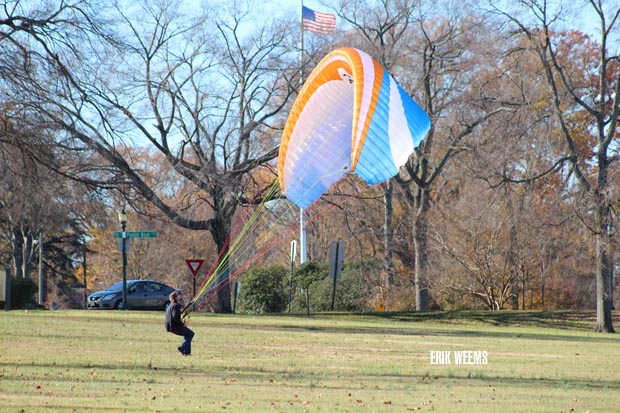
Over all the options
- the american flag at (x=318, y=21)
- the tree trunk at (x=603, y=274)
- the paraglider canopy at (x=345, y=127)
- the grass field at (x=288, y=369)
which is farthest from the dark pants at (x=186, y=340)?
the american flag at (x=318, y=21)

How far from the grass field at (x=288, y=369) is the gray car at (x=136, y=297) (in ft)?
33.4

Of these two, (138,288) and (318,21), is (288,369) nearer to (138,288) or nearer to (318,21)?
(138,288)

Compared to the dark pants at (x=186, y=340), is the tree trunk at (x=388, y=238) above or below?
above

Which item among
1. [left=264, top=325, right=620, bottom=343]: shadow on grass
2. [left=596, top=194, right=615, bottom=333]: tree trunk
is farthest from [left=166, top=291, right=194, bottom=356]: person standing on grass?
[left=596, top=194, right=615, bottom=333]: tree trunk

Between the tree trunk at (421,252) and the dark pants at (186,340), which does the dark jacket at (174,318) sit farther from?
the tree trunk at (421,252)

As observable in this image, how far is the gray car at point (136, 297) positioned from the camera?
37.5 metres

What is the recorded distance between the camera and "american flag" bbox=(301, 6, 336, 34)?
38719 millimetres

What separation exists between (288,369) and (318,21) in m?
27.2

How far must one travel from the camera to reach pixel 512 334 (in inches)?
1089

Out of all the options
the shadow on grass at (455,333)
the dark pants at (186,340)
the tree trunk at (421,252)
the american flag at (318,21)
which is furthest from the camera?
the tree trunk at (421,252)

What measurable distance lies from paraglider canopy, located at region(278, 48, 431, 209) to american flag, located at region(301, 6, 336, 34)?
1906 cm

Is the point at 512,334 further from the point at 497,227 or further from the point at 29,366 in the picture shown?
the point at 29,366

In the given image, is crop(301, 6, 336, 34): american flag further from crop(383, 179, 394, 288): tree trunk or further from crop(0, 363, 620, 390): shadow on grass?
crop(0, 363, 620, 390): shadow on grass

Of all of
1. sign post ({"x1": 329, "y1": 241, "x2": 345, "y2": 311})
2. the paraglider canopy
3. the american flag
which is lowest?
sign post ({"x1": 329, "y1": 241, "x2": 345, "y2": 311})
